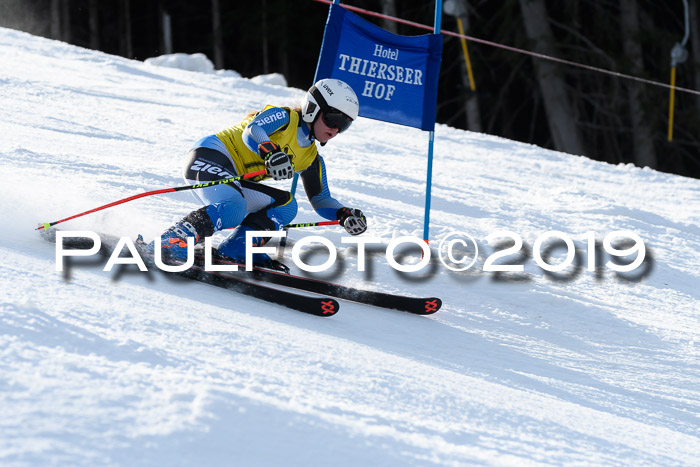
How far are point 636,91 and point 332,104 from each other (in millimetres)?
14287

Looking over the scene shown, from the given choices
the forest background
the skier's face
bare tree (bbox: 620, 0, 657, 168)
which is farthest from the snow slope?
bare tree (bbox: 620, 0, 657, 168)

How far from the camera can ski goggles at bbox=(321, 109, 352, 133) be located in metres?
4.19

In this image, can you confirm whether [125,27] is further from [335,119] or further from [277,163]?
[277,163]

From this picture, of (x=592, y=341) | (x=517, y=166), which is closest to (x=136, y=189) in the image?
(x=592, y=341)

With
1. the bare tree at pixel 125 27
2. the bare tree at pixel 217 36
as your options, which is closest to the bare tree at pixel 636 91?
the bare tree at pixel 217 36

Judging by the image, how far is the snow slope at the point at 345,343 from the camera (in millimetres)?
2041

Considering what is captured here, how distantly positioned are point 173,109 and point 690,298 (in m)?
6.34

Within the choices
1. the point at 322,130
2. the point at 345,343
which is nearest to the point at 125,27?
the point at 322,130

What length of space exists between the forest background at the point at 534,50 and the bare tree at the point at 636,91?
22 mm

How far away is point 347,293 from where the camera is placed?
4.24 m

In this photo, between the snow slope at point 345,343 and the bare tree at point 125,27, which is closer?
the snow slope at point 345,343

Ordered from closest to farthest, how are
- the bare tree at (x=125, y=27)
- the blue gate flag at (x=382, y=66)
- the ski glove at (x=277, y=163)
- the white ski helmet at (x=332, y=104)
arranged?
the ski glove at (x=277, y=163), the white ski helmet at (x=332, y=104), the blue gate flag at (x=382, y=66), the bare tree at (x=125, y=27)

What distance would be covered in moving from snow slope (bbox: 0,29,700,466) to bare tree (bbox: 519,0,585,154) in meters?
7.87

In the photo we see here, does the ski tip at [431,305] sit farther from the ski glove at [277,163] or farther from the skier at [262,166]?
the ski glove at [277,163]
